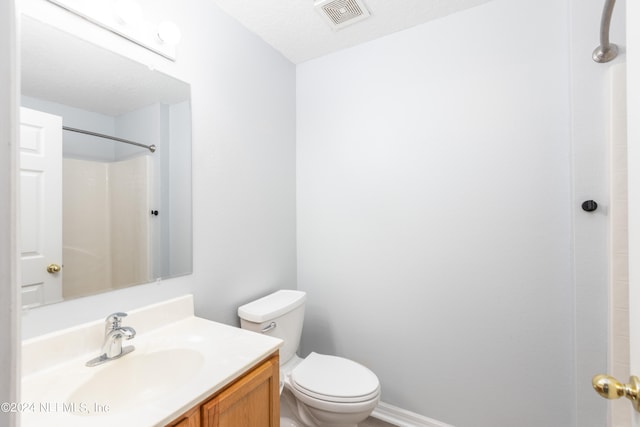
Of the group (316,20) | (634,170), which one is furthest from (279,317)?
(316,20)

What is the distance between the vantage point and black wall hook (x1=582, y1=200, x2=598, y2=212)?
1186 millimetres

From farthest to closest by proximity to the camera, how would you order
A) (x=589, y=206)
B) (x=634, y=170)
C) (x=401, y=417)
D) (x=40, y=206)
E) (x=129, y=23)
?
(x=401, y=417)
(x=589, y=206)
(x=129, y=23)
(x=40, y=206)
(x=634, y=170)

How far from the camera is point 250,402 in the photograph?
905 mm

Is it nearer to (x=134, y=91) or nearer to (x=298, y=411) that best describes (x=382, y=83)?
(x=134, y=91)

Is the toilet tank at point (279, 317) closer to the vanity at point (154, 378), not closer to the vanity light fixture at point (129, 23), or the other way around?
the vanity at point (154, 378)

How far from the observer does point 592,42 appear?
1.20m

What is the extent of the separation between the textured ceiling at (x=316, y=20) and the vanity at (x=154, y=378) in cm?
151

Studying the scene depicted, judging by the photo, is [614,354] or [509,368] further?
[509,368]

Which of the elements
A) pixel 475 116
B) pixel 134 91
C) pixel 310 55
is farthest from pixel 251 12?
pixel 475 116

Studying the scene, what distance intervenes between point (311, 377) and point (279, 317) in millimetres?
329

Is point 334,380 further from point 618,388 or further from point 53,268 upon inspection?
point 53,268

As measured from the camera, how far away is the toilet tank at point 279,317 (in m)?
1.38

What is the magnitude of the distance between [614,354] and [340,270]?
128 centimetres

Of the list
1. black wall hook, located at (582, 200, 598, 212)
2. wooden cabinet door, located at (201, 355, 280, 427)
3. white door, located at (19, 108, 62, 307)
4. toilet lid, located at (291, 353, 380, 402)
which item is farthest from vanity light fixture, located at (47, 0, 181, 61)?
black wall hook, located at (582, 200, 598, 212)
